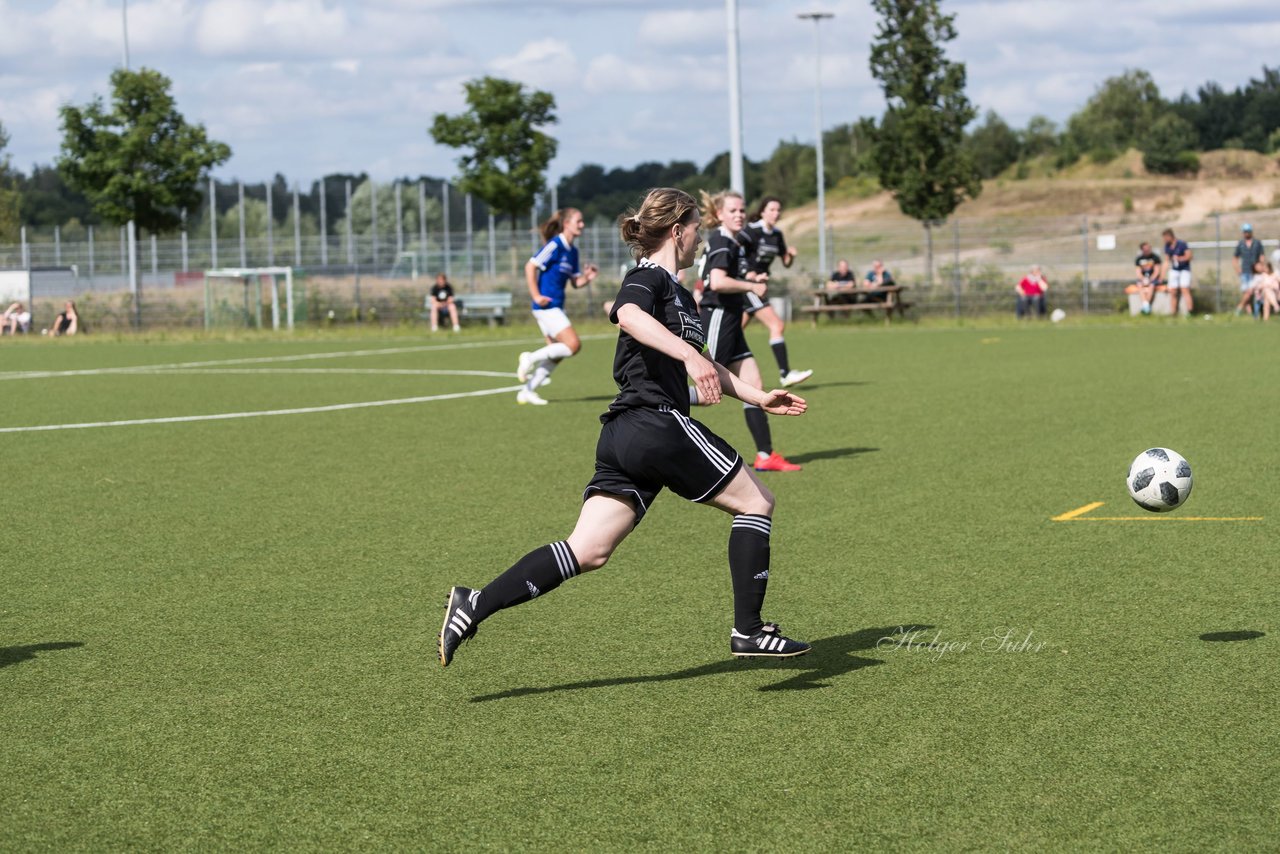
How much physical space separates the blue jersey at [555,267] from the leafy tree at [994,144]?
10256 centimetres

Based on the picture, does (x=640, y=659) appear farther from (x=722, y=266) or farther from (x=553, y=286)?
(x=553, y=286)

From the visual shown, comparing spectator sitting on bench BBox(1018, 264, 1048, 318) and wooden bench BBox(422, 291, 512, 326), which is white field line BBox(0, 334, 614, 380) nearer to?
wooden bench BBox(422, 291, 512, 326)

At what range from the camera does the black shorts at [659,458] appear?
18.0 feet

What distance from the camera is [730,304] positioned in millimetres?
11898

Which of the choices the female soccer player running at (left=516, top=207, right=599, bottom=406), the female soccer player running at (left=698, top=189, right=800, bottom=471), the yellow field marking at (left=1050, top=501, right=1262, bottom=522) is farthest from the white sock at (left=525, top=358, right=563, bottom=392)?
the yellow field marking at (left=1050, top=501, right=1262, bottom=522)

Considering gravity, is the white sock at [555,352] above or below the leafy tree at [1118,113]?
below

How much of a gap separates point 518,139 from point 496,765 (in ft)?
156

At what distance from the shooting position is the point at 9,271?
5656cm

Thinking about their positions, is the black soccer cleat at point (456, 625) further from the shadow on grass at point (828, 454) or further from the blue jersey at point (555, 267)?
the blue jersey at point (555, 267)

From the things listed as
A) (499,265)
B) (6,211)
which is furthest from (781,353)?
(6,211)

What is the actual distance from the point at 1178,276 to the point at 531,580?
3305 centimetres

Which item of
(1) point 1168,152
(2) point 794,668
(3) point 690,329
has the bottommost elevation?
(2) point 794,668

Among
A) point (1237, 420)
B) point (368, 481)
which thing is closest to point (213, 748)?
point (368, 481)

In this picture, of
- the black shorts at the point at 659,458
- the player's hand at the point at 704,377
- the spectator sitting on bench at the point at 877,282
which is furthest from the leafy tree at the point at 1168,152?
the player's hand at the point at 704,377
